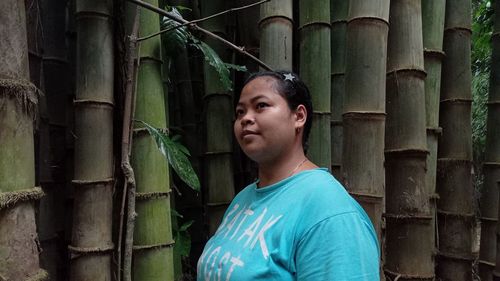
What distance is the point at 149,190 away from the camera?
152cm

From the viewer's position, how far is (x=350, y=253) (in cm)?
76

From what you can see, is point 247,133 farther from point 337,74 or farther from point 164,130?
point 337,74

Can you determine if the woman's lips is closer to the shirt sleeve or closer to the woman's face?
the woman's face

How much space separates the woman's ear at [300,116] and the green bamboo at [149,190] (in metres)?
0.70

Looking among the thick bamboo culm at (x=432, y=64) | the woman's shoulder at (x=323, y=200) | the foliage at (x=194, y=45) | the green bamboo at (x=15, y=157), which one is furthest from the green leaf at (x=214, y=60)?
the woman's shoulder at (x=323, y=200)

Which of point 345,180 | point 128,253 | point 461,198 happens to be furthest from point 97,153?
point 461,198

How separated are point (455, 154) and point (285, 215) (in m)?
1.45

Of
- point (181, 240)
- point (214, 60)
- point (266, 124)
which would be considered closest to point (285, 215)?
point (266, 124)

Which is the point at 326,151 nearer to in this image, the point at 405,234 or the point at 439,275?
the point at 405,234

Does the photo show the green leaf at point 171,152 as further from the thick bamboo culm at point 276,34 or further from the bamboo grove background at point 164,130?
the thick bamboo culm at point 276,34

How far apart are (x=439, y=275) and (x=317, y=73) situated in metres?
1.05

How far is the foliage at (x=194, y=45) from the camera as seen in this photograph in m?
1.74

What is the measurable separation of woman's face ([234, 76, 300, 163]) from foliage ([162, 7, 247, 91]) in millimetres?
789

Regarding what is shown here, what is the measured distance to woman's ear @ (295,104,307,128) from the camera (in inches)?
38.7
